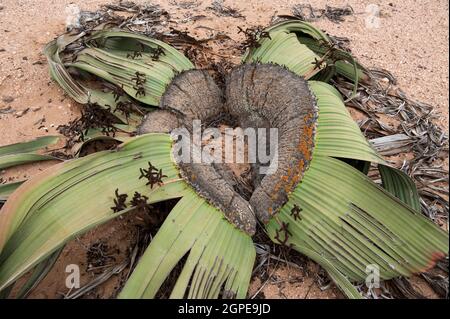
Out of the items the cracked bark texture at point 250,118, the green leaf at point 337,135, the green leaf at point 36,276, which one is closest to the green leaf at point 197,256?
the cracked bark texture at point 250,118

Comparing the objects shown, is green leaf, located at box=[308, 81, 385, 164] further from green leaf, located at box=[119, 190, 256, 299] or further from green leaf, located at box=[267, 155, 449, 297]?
green leaf, located at box=[119, 190, 256, 299]

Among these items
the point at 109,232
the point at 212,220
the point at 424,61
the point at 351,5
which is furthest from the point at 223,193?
the point at 351,5

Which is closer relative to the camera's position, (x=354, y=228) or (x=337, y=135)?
(x=354, y=228)

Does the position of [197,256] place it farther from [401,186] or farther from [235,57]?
[235,57]

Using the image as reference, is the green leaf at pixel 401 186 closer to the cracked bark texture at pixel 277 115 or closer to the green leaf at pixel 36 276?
the cracked bark texture at pixel 277 115

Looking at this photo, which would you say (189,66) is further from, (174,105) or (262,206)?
(262,206)

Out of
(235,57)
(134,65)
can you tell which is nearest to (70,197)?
(134,65)

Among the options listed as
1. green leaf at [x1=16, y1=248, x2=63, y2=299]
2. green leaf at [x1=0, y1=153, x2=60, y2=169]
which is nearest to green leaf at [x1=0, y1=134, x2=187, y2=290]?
green leaf at [x1=16, y1=248, x2=63, y2=299]
